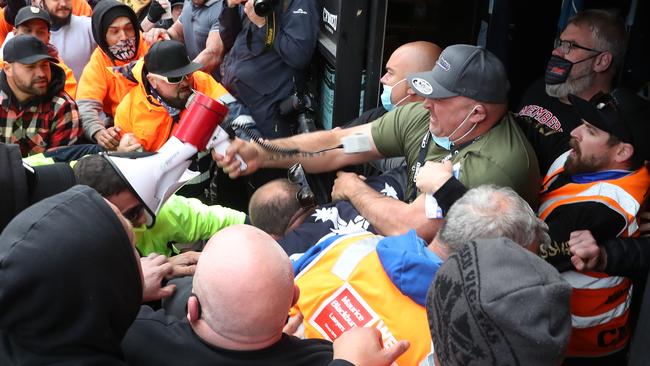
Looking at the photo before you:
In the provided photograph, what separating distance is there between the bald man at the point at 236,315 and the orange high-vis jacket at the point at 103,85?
2.77 meters

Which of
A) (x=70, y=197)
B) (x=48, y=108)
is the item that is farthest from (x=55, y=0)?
(x=70, y=197)

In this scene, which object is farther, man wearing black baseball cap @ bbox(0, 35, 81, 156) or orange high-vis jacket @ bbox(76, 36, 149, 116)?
orange high-vis jacket @ bbox(76, 36, 149, 116)

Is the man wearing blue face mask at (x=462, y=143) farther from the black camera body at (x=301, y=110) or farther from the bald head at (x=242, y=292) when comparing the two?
the black camera body at (x=301, y=110)

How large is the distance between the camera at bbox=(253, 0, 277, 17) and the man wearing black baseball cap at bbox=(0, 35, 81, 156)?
1.25 meters

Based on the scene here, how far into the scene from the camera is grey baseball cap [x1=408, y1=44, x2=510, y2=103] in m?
2.51

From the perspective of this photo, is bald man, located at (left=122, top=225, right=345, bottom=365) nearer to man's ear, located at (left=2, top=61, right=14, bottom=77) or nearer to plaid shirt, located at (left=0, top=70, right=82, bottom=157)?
plaid shirt, located at (left=0, top=70, right=82, bottom=157)

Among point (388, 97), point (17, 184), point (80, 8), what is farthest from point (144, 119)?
point (80, 8)

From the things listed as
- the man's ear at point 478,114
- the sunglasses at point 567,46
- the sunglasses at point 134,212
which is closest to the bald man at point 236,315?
the sunglasses at point 134,212

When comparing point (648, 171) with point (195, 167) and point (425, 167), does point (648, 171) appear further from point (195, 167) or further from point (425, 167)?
point (195, 167)

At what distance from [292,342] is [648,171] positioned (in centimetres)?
170

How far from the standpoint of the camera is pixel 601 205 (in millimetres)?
2383

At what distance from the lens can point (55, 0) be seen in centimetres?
470

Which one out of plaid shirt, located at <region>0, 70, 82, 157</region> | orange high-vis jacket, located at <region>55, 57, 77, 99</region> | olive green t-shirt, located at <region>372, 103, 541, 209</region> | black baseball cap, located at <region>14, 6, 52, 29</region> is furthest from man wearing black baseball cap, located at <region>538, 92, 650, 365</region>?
black baseball cap, located at <region>14, 6, 52, 29</region>

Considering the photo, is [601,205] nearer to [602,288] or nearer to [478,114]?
[602,288]
